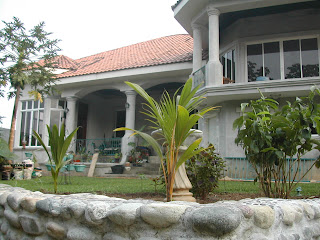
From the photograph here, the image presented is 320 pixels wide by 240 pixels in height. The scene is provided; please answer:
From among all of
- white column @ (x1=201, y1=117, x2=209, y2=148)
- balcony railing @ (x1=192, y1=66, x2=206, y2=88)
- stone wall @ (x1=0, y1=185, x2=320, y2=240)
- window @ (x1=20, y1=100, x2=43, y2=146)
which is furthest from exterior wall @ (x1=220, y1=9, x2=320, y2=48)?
window @ (x1=20, y1=100, x2=43, y2=146)

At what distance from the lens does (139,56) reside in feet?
46.6

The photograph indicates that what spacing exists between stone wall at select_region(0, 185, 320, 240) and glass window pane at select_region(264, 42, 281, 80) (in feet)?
26.7

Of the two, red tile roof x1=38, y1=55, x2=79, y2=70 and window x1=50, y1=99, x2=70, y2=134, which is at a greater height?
red tile roof x1=38, y1=55, x2=79, y2=70

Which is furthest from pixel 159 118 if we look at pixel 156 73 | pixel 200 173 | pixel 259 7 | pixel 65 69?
pixel 65 69

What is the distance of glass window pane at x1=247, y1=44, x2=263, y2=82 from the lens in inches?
417

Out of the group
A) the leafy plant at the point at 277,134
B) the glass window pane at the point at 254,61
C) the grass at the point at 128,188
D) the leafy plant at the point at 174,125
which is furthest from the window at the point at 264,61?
the leafy plant at the point at 174,125

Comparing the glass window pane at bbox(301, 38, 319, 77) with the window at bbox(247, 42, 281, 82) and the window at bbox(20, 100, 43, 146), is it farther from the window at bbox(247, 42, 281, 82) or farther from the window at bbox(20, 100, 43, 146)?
the window at bbox(20, 100, 43, 146)

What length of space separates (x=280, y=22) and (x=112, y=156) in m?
8.52

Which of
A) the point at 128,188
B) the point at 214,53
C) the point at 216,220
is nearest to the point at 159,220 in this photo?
the point at 216,220

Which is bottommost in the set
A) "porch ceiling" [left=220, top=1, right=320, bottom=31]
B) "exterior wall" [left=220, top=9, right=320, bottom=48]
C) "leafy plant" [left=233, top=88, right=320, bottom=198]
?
"leafy plant" [left=233, top=88, right=320, bottom=198]

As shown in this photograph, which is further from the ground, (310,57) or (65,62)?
(65,62)

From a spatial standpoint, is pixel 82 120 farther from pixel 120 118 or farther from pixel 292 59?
pixel 292 59

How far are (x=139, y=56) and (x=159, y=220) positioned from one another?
12.7 metres

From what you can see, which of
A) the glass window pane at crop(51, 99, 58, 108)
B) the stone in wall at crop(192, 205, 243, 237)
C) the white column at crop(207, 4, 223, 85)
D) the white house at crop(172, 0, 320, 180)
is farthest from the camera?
the glass window pane at crop(51, 99, 58, 108)
